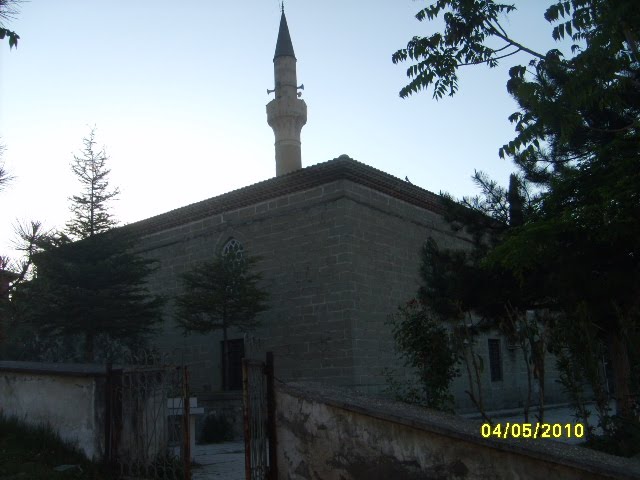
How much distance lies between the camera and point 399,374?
14.2 m

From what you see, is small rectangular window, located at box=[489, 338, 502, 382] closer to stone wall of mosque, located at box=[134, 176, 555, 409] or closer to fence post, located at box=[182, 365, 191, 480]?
stone wall of mosque, located at box=[134, 176, 555, 409]

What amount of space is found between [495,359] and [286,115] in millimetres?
13442

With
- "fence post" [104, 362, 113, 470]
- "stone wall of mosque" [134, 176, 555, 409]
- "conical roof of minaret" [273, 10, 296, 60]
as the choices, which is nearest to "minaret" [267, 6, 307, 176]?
"conical roof of minaret" [273, 10, 296, 60]

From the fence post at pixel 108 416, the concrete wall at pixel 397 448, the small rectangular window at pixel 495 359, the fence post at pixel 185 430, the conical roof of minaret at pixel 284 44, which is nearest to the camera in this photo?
the concrete wall at pixel 397 448

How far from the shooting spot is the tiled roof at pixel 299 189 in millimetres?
14039

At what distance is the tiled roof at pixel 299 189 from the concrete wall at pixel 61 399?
306 inches

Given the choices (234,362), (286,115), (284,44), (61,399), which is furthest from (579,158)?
(284,44)

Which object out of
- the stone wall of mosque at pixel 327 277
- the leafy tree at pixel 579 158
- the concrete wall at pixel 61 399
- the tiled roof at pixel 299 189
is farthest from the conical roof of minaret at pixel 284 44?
the concrete wall at pixel 61 399

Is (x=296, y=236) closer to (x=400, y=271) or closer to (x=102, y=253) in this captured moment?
(x=400, y=271)

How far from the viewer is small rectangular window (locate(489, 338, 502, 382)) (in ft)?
59.5

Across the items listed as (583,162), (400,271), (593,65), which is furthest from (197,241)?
(593,65)

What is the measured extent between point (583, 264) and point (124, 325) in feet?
31.6

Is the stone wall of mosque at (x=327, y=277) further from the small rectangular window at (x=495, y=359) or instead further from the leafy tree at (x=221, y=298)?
the small rectangular window at (x=495, y=359)

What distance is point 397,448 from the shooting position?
5051 mm
